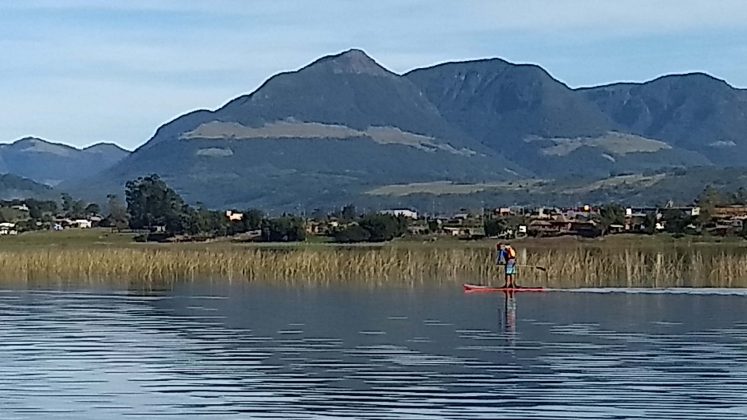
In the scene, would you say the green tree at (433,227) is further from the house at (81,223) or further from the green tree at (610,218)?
the house at (81,223)

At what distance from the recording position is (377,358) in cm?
2697

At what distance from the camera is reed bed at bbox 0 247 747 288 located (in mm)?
54719

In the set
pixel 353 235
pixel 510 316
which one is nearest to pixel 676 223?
pixel 353 235

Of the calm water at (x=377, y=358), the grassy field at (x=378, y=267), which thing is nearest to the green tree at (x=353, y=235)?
the grassy field at (x=378, y=267)

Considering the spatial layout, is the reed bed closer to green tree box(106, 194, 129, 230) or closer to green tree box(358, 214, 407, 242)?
green tree box(358, 214, 407, 242)

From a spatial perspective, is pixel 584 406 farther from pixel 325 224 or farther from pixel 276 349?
pixel 325 224

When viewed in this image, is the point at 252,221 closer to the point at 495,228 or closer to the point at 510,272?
the point at 495,228

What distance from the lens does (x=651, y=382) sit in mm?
23516

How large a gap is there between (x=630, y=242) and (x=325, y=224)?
26883 millimetres

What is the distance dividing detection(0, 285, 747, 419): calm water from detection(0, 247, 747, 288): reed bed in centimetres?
1121

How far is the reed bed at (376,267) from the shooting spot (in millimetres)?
54719

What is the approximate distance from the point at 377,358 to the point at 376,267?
30.7 meters

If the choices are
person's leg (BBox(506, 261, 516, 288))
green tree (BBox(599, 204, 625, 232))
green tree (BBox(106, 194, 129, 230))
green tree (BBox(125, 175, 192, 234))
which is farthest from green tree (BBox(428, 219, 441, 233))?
person's leg (BBox(506, 261, 516, 288))

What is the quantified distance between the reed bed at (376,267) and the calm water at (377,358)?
11.2 metres
